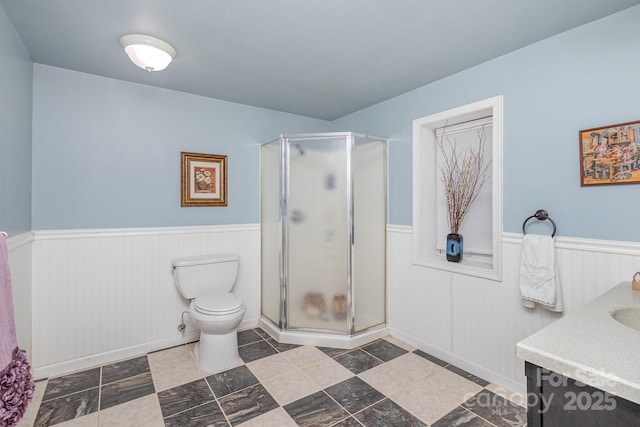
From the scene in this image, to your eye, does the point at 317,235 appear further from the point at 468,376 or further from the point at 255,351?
the point at 468,376

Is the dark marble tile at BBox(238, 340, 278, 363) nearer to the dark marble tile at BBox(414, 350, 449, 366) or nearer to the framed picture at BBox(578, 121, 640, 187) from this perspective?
Result: the dark marble tile at BBox(414, 350, 449, 366)

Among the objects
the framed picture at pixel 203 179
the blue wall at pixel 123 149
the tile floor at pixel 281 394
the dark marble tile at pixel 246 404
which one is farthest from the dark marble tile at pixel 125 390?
the framed picture at pixel 203 179

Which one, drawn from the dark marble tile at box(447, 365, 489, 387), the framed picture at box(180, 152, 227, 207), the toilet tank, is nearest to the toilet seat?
the toilet tank

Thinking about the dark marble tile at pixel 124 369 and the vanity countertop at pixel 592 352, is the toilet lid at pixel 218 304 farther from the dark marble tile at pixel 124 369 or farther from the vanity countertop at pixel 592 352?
the vanity countertop at pixel 592 352

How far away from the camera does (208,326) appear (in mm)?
2268

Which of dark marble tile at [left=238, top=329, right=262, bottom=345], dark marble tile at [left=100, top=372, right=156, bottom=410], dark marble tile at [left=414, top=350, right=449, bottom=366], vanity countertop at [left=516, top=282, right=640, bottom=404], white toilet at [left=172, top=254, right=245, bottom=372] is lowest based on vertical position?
dark marble tile at [left=100, top=372, right=156, bottom=410]

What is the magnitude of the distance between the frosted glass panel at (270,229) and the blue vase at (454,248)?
142cm

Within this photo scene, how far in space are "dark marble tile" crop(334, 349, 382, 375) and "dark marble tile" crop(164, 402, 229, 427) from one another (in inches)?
37.3

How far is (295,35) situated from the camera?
72.3 inches

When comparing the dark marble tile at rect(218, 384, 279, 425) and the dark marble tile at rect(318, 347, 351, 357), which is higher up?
the dark marble tile at rect(318, 347, 351, 357)

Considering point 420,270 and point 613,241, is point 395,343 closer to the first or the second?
point 420,270

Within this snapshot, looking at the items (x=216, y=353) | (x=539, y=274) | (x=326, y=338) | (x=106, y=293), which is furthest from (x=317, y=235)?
(x=106, y=293)

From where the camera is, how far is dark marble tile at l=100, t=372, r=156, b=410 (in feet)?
6.40

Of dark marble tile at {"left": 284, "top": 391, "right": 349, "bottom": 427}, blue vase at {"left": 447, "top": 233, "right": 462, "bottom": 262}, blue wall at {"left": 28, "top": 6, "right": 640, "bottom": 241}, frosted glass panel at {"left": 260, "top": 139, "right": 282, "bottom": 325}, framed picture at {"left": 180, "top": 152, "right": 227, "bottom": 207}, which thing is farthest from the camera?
frosted glass panel at {"left": 260, "top": 139, "right": 282, "bottom": 325}
